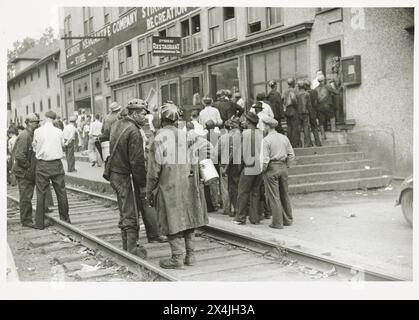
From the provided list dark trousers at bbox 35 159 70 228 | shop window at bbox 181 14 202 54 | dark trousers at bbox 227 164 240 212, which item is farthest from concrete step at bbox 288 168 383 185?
→ shop window at bbox 181 14 202 54

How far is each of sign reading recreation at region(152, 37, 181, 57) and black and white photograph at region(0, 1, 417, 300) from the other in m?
0.08

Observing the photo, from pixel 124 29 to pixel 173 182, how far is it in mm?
20421

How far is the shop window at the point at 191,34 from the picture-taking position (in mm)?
21678

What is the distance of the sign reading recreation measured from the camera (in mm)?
19591

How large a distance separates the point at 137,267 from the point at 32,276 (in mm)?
1299

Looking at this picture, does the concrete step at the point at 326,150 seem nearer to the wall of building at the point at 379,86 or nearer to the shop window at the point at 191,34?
the wall of building at the point at 379,86

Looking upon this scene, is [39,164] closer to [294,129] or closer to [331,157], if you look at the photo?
[294,129]

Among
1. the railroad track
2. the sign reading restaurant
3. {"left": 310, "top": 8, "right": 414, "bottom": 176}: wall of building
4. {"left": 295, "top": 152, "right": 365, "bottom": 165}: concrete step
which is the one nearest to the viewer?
the railroad track

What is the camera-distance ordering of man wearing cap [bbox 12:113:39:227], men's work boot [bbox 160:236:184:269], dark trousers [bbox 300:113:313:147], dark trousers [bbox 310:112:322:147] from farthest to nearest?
dark trousers [bbox 310:112:322:147], dark trousers [bbox 300:113:313:147], man wearing cap [bbox 12:113:39:227], men's work boot [bbox 160:236:184:269]

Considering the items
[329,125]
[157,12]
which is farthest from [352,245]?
[157,12]

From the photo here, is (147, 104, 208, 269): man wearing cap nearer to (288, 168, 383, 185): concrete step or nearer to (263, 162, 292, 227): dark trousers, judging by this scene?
(263, 162, 292, 227): dark trousers

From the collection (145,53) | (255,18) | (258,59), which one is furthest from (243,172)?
(145,53)

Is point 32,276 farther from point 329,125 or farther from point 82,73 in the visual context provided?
point 82,73

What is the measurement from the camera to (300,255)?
251 inches
